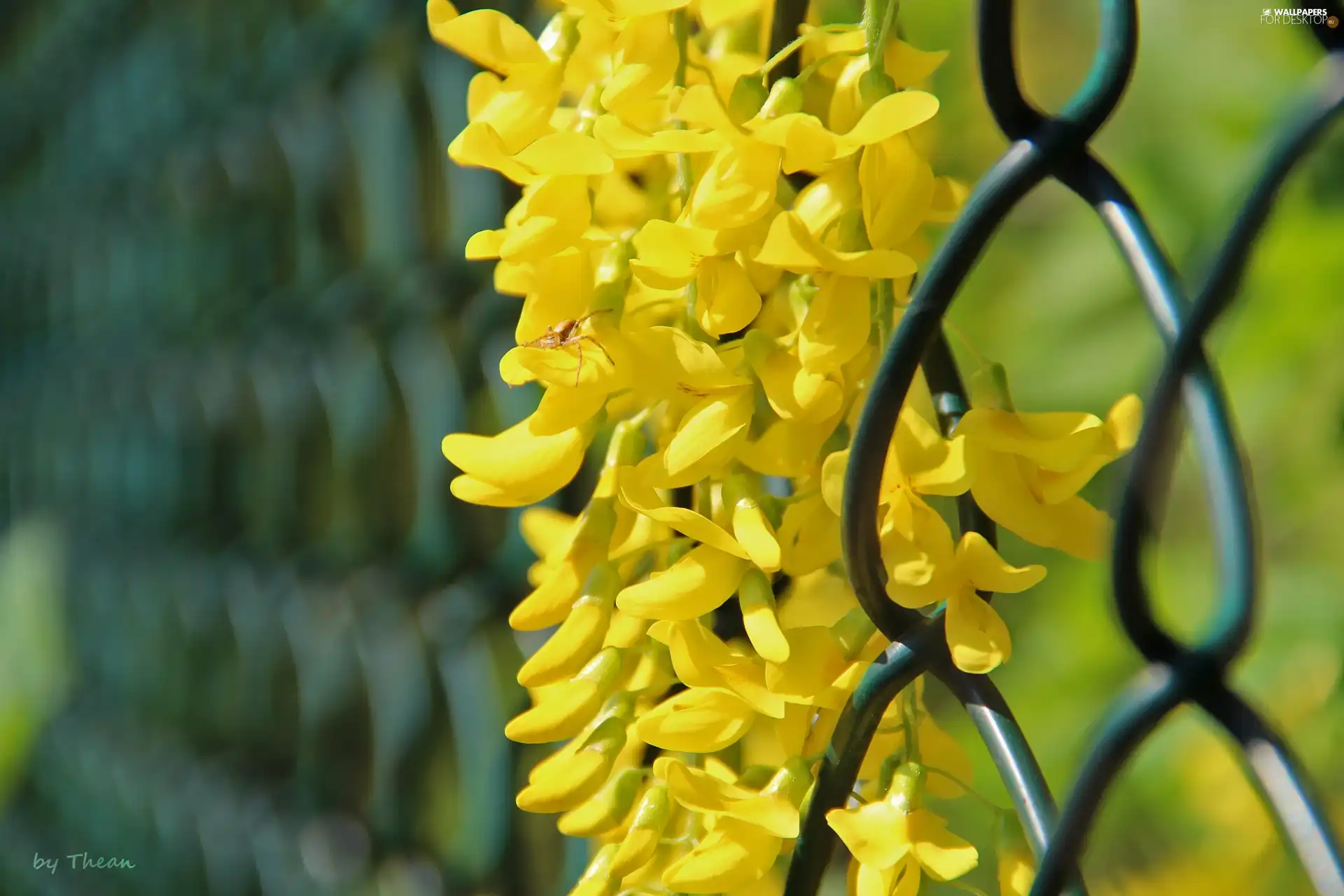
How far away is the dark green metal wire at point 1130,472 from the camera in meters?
0.14

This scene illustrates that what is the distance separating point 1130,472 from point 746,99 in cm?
11

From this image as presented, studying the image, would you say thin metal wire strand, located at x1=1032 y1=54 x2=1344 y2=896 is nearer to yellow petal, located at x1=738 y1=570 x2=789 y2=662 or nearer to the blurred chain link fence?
yellow petal, located at x1=738 y1=570 x2=789 y2=662

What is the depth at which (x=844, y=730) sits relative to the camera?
0.72ft

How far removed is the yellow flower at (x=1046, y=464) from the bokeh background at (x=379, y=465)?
0.22 m

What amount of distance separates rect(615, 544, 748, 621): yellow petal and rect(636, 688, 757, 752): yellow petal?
Answer: 0.06 feet

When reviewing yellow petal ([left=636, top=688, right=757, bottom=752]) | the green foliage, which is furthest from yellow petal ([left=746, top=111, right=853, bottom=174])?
the green foliage

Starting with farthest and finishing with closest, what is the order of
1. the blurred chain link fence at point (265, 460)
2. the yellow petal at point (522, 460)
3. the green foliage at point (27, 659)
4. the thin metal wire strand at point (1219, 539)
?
the green foliage at point (27, 659) < the blurred chain link fence at point (265, 460) < the yellow petal at point (522, 460) < the thin metal wire strand at point (1219, 539)

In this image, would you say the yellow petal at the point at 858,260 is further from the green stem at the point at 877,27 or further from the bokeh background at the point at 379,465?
the bokeh background at the point at 379,465

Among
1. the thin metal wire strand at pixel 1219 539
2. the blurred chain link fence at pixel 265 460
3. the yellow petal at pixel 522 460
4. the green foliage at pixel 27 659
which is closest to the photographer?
the thin metal wire strand at pixel 1219 539

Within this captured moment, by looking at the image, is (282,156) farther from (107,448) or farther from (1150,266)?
(1150,266)

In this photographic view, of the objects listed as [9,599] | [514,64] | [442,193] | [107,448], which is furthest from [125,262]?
[514,64]

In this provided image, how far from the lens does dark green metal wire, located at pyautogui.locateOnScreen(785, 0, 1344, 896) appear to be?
5.5 inches

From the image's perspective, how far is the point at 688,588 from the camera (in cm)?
22

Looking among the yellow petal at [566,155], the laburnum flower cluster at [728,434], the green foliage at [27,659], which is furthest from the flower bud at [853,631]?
the green foliage at [27,659]
